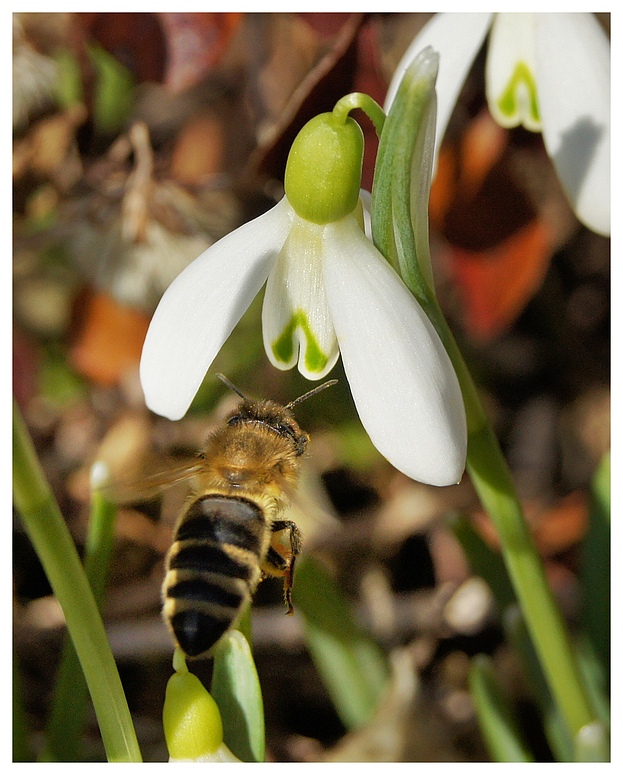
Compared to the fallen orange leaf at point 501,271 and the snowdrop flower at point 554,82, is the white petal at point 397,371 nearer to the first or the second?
the snowdrop flower at point 554,82

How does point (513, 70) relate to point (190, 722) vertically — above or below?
above

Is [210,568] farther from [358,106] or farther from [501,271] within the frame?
[501,271]

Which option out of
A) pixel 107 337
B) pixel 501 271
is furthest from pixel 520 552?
pixel 107 337

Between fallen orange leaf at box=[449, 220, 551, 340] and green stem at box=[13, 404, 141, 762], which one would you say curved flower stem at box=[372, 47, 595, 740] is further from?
fallen orange leaf at box=[449, 220, 551, 340]

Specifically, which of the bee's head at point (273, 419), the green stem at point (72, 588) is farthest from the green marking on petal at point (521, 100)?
the green stem at point (72, 588)

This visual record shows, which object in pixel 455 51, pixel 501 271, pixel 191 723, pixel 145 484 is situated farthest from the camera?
pixel 501 271

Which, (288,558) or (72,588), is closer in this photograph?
(72,588)
